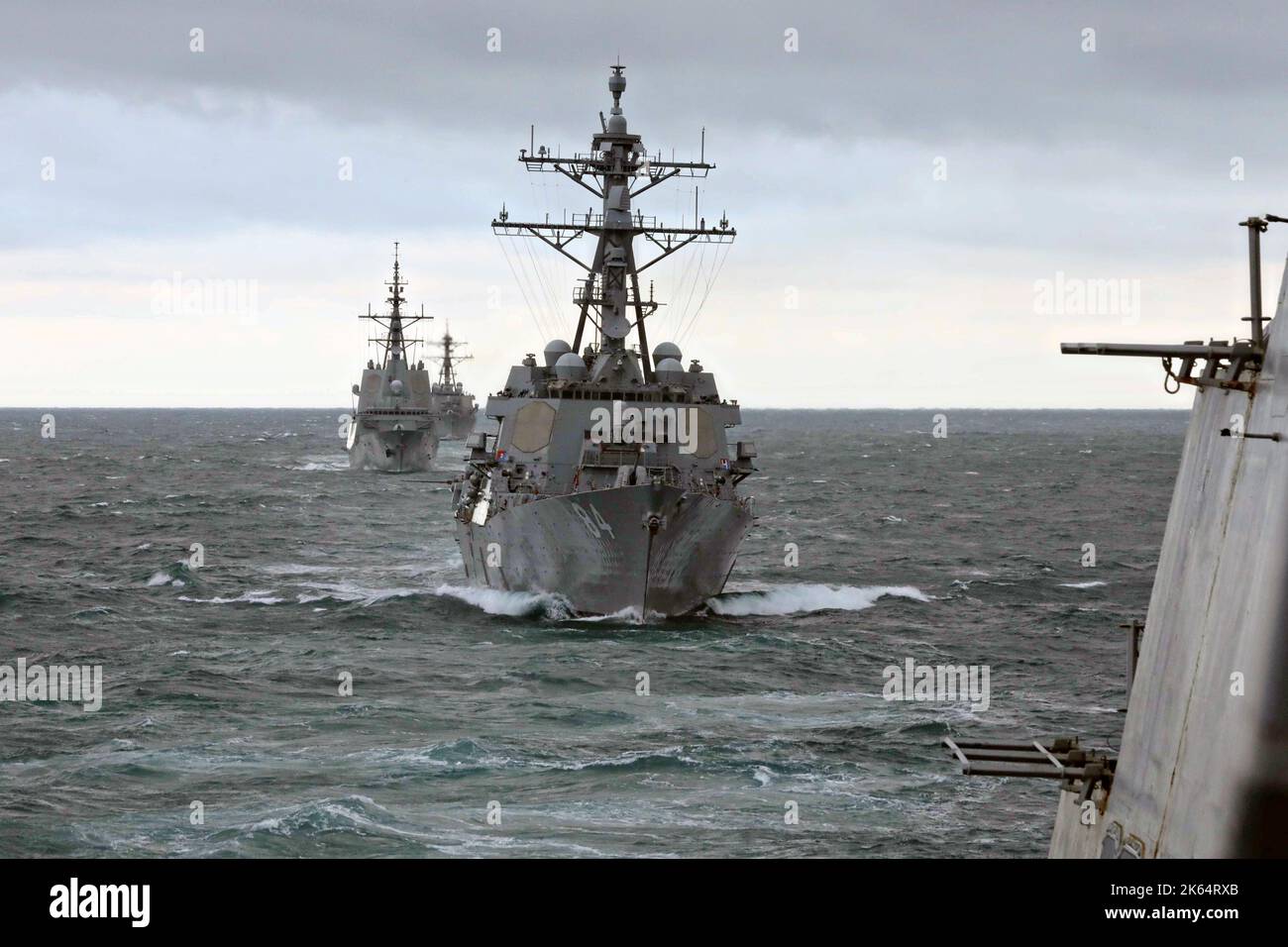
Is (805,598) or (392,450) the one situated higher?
(392,450)

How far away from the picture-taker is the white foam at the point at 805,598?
1362 inches

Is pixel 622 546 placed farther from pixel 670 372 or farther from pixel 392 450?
pixel 392 450

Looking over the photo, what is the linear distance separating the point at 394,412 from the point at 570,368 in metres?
65.2

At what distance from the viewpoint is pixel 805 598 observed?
3666 centimetres

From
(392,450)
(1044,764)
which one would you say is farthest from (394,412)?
(1044,764)

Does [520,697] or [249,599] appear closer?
[520,697]

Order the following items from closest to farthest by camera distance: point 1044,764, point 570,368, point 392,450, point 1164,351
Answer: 1. point 1164,351
2. point 1044,764
3. point 570,368
4. point 392,450

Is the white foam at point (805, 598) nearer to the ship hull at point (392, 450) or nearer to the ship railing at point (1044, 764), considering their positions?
the ship railing at point (1044, 764)

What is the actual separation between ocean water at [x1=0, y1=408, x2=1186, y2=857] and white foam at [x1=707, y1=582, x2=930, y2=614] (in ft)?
0.47

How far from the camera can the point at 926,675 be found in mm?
26953
